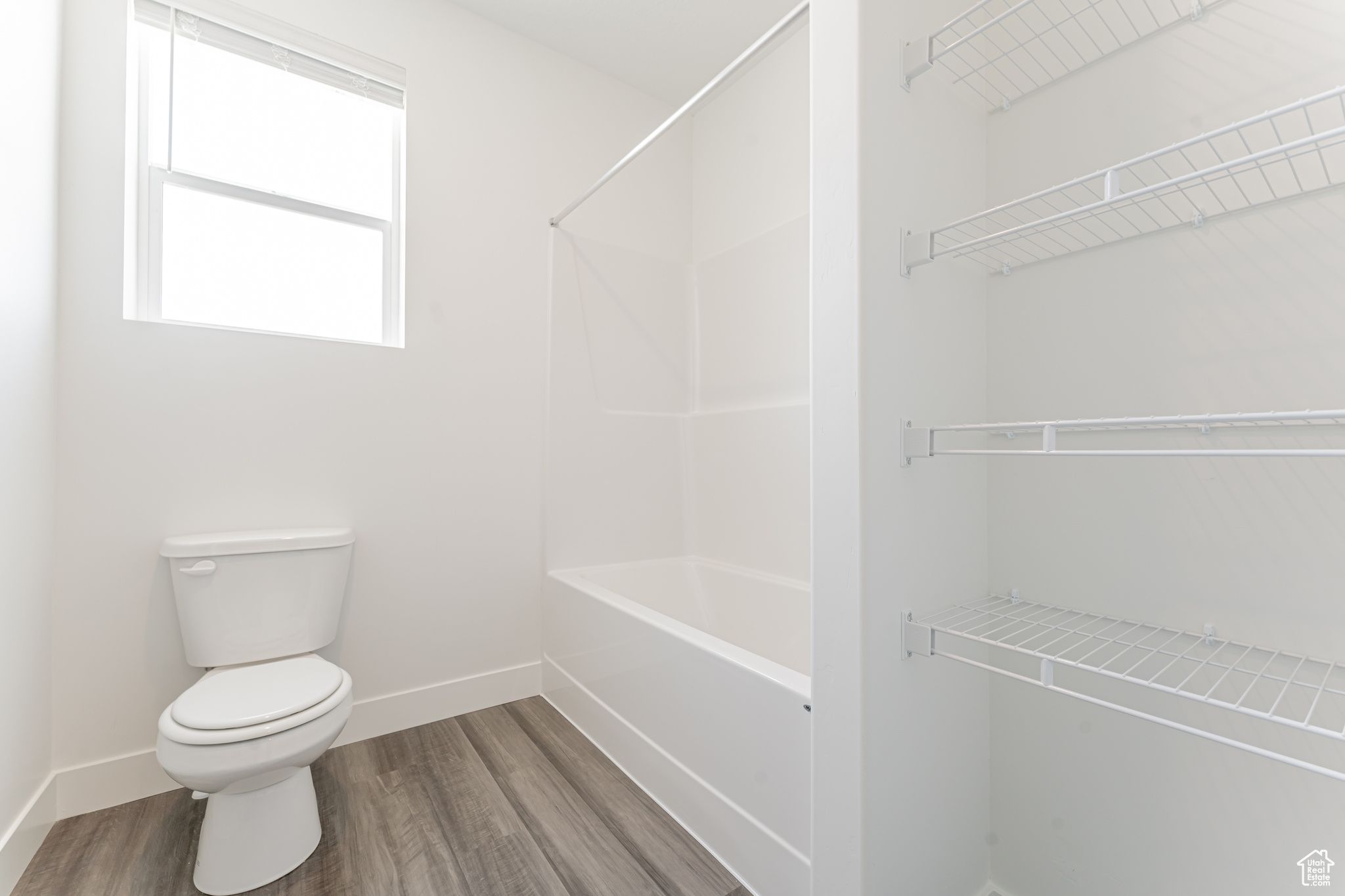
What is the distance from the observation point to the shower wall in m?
2.23

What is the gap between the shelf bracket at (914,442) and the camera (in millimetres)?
1060

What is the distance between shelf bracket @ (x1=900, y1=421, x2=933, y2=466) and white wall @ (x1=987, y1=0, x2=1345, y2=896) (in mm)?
291

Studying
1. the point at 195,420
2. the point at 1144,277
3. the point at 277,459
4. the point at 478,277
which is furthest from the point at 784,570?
the point at 195,420

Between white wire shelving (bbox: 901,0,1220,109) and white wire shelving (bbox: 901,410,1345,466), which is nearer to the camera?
white wire shelving (bbox: 901,410,1345,466)

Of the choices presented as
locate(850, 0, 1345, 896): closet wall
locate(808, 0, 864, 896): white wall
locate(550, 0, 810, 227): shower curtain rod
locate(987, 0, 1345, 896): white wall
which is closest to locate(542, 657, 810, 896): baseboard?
locate(808, 0, 864, 896): white wall

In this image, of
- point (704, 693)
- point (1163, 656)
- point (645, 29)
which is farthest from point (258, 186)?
→ point (1163, 656)

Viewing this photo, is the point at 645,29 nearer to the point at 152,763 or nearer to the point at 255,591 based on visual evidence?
the point at 255,591

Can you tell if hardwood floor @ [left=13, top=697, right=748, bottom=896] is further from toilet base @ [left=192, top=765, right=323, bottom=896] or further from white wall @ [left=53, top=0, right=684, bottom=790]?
white wall @ [left=53, top=0, right=684, bottom=790]

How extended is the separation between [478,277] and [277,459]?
927 mm

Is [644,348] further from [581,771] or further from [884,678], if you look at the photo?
[884,678]

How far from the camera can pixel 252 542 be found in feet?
5.20

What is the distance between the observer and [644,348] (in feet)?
8.46

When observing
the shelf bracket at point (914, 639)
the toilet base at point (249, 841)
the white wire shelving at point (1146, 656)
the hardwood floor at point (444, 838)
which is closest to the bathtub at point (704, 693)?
the hardwood floor at point (444, 838)
